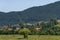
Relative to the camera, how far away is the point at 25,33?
48.2 meters

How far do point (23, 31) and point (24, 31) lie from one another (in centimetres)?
24

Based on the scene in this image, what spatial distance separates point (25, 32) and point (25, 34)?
0.86 m

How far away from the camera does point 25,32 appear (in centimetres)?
4841

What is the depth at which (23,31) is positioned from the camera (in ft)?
158

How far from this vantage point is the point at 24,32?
159 ft

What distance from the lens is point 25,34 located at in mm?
47656

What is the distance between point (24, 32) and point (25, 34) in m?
1.00

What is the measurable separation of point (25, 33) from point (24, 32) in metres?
0.43

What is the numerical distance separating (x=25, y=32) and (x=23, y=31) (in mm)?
566

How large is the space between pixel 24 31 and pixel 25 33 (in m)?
0.52

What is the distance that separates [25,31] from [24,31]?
24 cm

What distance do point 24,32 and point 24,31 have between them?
0.38 m

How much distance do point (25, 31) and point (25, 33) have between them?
0.47 m
